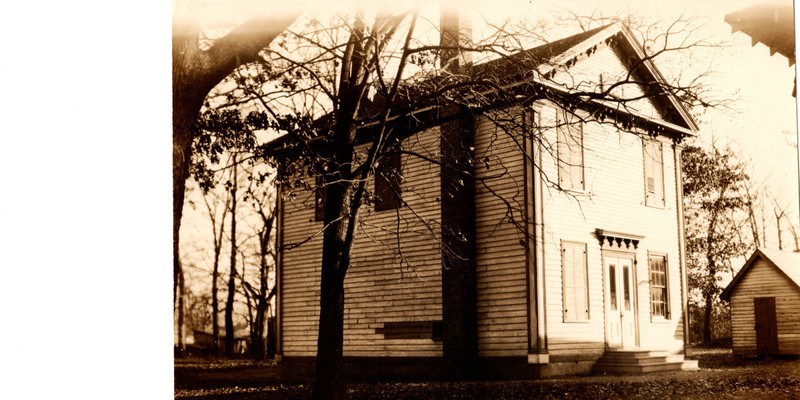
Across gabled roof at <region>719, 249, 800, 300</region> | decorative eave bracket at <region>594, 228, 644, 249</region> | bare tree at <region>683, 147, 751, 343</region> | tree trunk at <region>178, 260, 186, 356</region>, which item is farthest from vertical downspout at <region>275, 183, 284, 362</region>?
gabled roof at <region>719, 249, 800, 300</region>

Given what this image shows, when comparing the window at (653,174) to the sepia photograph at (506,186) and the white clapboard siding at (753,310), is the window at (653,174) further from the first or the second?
the white clapboard siding at (753,310)

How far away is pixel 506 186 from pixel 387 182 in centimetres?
194

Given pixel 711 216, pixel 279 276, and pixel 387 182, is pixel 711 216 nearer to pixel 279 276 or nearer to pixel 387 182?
pixel 387 182

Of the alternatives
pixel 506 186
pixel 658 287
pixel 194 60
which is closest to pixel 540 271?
pixel 506 186

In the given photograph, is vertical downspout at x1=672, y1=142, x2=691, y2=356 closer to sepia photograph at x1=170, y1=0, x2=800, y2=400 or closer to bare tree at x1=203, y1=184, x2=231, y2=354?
sepia photograph at x1=170, y1=0, x2=800, y2=400

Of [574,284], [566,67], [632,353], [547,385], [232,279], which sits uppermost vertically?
[566,67]

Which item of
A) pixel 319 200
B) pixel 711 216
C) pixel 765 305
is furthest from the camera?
pixel 319 200

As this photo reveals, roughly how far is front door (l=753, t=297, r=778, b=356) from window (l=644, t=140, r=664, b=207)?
1567 mm

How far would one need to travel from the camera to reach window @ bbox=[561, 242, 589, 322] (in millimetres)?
9688

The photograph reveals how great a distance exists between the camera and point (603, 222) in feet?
30.8

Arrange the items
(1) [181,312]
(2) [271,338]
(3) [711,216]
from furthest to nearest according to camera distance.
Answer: (2) [271,338], (3) [711,216], (1) [181,312]

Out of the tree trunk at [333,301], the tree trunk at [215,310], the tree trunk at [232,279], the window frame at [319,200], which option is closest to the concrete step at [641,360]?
the tree trunk at [333,301]

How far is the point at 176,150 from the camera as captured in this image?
6770mm
